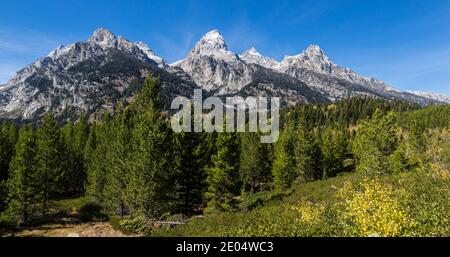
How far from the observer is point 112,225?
4159 centimetres

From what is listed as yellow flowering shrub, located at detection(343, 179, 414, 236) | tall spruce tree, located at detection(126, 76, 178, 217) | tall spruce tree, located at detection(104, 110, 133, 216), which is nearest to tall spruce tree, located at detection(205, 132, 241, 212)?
tall spruce tree, located at detection(126, 76, 178, 217)

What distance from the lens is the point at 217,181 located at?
128ft

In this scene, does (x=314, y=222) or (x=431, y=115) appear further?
(x=431, y=115)

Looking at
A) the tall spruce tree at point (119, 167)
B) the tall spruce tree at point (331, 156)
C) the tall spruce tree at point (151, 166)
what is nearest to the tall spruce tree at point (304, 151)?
the tall spruce tree at point (331, 156)

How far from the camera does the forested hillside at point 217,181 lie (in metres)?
16.8

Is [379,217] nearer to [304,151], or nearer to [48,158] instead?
[48,158]

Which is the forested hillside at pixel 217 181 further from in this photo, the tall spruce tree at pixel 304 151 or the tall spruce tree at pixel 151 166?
the tall spruce tree at pixel 304 151

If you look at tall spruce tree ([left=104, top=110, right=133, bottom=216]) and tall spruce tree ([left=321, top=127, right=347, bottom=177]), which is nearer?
tall spruce tree ([left=104, top=110, right=133, bottom=216])

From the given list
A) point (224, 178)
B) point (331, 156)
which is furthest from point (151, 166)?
point (331, 156)

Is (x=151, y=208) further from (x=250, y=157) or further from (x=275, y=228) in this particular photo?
(x=250, y=157)

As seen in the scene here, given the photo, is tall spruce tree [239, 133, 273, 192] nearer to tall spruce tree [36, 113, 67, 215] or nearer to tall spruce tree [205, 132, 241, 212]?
tall spruce tree [205, 132, 241, 212]

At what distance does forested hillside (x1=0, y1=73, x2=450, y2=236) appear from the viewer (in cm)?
1684
